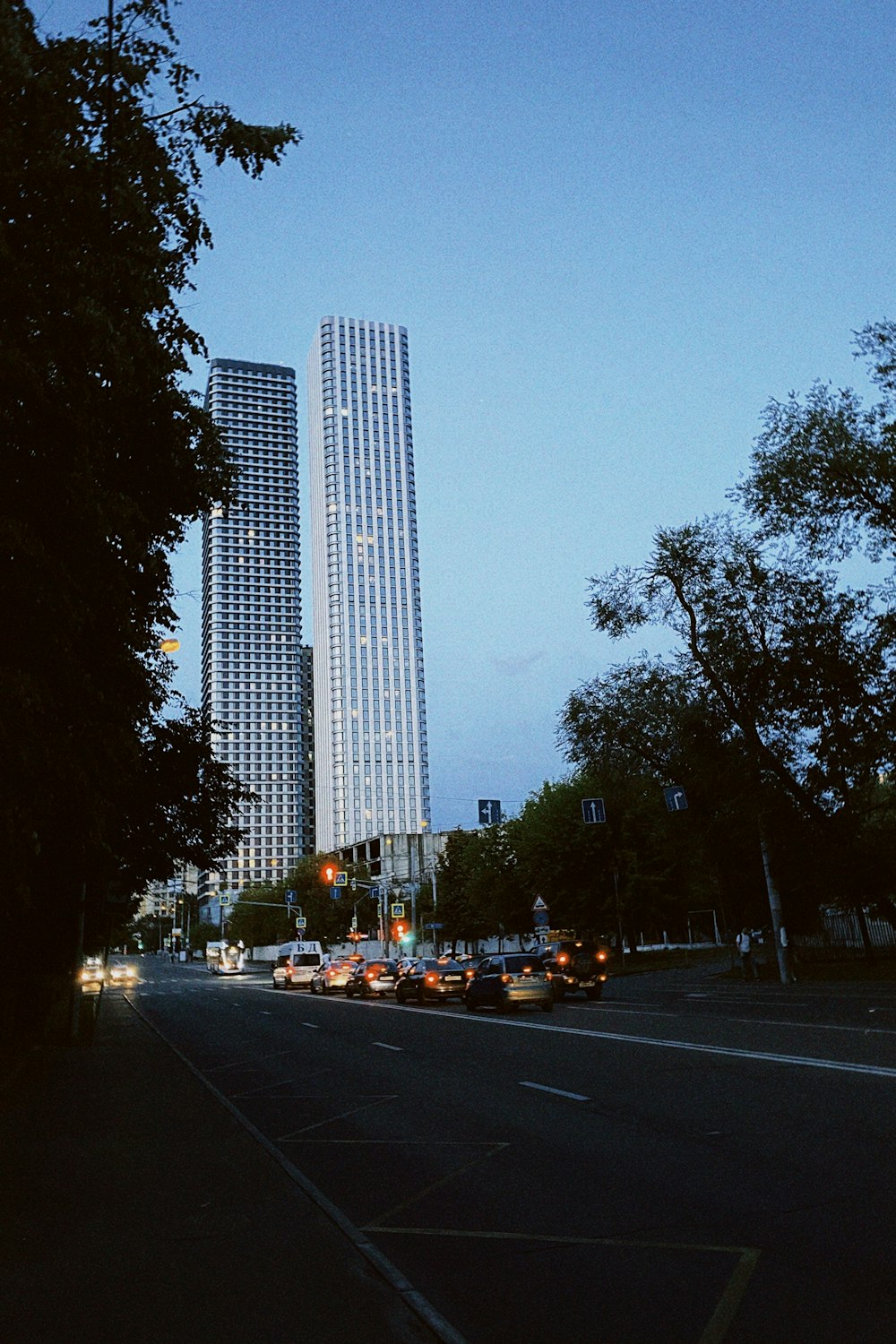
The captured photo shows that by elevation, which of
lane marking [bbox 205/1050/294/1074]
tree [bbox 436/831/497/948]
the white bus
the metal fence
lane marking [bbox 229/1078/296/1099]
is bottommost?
lane marking [bbox 229/1078/296/1099]

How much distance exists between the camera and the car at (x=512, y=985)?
98.6 feet

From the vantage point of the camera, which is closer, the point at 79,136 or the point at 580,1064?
the point at 79,136

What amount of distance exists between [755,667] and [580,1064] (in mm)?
24807

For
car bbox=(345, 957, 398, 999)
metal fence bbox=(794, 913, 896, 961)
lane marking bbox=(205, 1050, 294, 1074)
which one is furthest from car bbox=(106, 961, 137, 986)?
lane marking bbox=(205, 1050, 294, 1074)

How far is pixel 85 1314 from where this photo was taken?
548 cm

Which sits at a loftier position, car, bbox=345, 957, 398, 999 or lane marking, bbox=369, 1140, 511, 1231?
car, bbox=345, 957, 398, 999

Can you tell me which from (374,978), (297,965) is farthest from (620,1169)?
(297,965)

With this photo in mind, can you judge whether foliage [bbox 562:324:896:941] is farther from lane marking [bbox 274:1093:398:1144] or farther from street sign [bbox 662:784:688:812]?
lane marking [bbox 274:1093:398:1144]

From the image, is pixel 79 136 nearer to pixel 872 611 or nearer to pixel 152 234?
pixel 152 234

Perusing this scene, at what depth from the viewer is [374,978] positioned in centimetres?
4641

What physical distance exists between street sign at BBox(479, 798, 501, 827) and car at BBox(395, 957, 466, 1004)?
13095 mm

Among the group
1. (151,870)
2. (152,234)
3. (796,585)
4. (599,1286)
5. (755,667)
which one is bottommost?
(599,1286)

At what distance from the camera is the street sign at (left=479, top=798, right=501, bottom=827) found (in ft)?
174

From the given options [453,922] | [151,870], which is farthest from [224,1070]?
[453,922]
